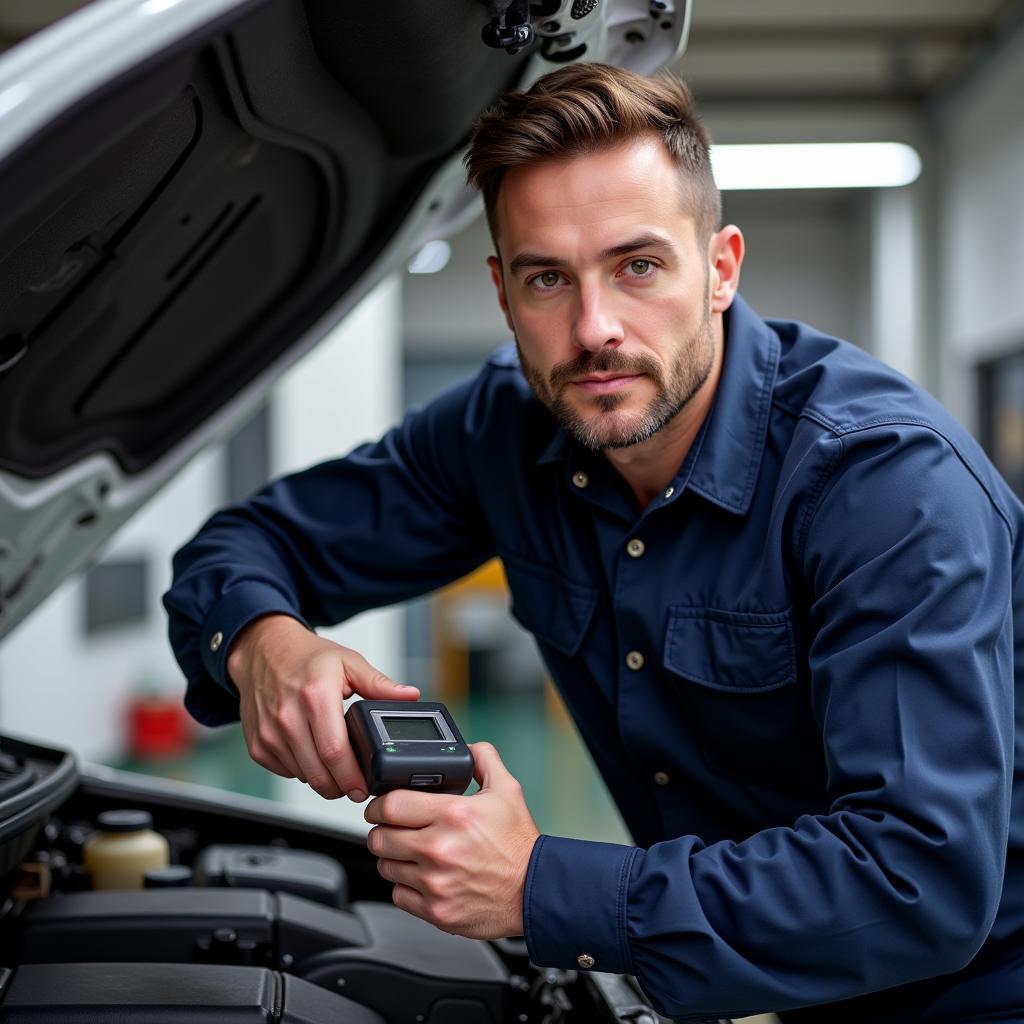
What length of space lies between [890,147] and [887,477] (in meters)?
6.11

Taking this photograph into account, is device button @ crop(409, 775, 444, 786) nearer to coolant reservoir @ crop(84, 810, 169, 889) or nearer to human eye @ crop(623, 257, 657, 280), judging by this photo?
human eye @ crop(623, 257, 657, 280)

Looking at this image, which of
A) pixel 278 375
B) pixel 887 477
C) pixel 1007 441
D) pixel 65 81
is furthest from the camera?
pixel 1007 441

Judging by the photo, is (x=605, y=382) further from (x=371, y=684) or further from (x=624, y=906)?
(x=624, y=906)

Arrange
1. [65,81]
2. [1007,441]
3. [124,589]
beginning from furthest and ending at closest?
[1007,441] → [124,589] → [65,81]

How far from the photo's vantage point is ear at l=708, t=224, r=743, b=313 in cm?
125

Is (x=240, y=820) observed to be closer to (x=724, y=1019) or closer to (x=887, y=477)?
(x=724, y=1019)

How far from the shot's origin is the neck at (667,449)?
→ 126 centimetres

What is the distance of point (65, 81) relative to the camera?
70cm

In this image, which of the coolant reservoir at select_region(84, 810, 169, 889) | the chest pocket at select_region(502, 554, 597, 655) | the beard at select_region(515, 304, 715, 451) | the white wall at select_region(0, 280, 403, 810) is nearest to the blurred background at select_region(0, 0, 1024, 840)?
the white wall at select_region(0, 280, 403, 810)

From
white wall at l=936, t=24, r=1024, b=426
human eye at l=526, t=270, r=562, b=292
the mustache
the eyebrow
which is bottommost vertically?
the mustache

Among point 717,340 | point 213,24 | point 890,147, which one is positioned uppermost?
point 890,147

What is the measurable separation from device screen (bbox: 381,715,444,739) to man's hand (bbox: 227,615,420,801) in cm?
6

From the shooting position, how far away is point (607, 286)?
1104 mm

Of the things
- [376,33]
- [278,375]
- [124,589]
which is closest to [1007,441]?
[124,589]
